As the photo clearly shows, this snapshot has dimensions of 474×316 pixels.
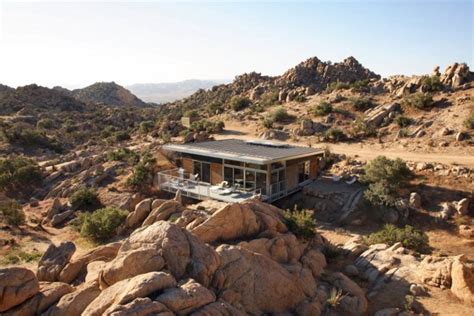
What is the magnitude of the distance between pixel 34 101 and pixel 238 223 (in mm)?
73692

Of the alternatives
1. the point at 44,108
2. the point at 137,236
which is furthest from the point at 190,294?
the point at 44,108

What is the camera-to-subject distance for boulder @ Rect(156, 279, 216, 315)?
7786 mm

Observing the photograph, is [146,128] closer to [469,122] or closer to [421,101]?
[421,101]

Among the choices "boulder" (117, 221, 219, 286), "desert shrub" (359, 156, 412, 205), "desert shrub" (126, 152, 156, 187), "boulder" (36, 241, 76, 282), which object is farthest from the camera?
"desert shrub" (126, 152, 156, 187)

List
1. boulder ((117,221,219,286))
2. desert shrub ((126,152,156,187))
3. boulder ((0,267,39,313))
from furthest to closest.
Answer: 1. desert shrub ((126,152,156,187))
2. boulder ((117,221,219,286))
3. boulder ((0,267,39,313))

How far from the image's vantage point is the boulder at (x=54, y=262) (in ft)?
36.9

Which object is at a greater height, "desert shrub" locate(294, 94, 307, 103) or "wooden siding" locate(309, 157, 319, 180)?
"desert shrub" locate(294, 94, 307, 103)

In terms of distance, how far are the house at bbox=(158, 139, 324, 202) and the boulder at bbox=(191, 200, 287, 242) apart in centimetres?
696

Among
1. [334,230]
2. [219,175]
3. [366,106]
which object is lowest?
[334,230]

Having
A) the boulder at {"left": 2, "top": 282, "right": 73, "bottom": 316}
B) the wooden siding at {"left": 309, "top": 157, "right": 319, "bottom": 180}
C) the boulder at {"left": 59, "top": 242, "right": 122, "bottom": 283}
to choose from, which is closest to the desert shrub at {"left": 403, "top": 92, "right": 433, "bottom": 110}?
the wooden siding at {"left": 309, "top": 157, "right": 319, "bottom": 180}

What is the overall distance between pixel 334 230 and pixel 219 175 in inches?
325

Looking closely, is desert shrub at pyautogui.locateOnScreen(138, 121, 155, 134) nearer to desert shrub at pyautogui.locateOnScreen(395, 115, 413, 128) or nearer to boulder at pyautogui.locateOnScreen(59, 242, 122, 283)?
desert shrub at pyautogui.locateOnScreen(395, 115, 413, 128)

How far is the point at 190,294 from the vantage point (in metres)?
8.14

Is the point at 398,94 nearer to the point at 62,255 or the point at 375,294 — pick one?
the point at 375,294
